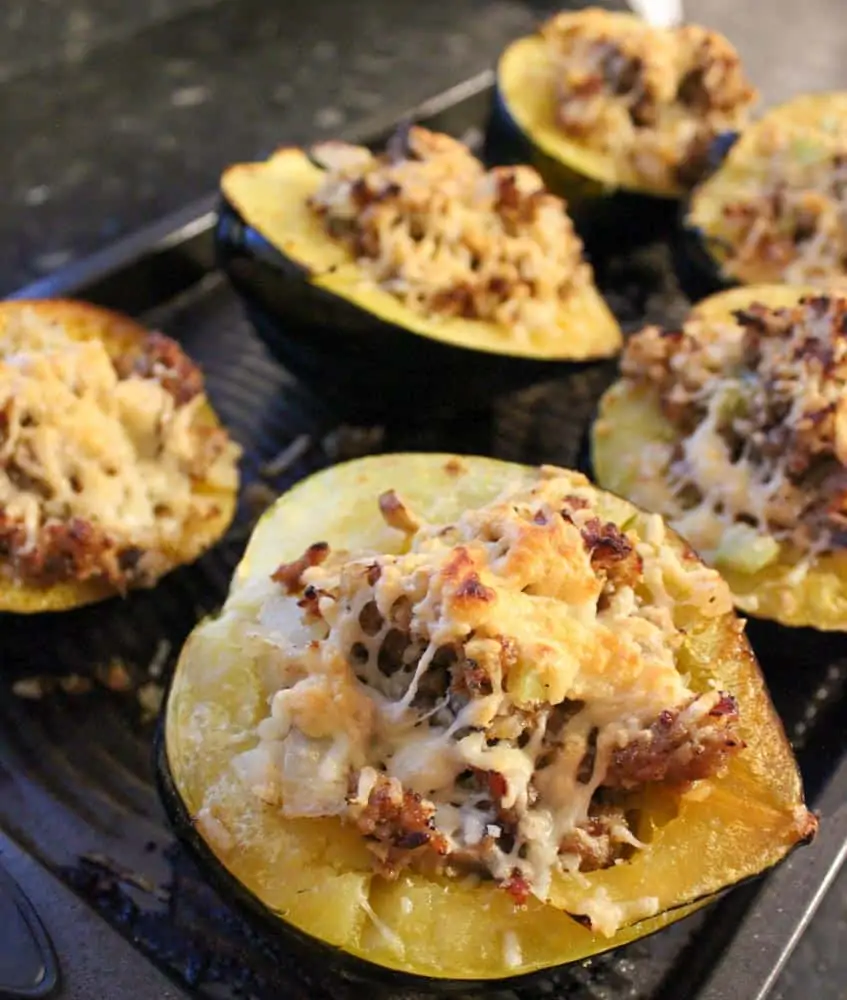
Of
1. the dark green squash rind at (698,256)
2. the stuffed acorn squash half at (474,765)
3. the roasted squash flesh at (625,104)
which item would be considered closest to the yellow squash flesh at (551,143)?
the roasted squash flesh at (625,104)

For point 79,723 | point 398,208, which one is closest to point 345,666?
point 79,723

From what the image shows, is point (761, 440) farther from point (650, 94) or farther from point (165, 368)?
point (650, 94)

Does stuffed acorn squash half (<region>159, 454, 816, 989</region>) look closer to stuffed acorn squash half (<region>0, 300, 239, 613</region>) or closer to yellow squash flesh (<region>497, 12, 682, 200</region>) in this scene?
stuffed acorn squash half (<region>0, 300, 239, 613</region>)

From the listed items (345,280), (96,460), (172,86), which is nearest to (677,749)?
(96,460)

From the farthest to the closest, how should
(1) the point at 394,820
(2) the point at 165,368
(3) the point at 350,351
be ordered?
1. (3) the point at 350,351
2. (2) the point at 165,368
3. (1) the point at 394,820

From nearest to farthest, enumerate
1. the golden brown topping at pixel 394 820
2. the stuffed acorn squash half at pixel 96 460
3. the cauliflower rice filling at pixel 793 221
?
the golden brown topping at pixel 394 820 < the stuffed acorn squash half at pixel 96 460 < the cauliflower rice filling at pixel 793 221

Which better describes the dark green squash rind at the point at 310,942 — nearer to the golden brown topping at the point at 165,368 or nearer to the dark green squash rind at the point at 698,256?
the golden brown topping at the point at 165,368

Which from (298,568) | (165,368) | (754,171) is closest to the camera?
(298,568)

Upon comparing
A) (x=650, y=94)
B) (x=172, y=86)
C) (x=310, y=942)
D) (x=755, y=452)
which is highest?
(x=650, y=94)
